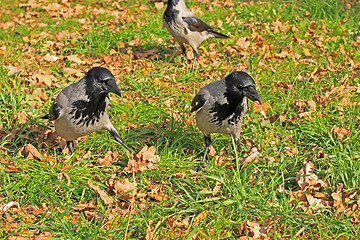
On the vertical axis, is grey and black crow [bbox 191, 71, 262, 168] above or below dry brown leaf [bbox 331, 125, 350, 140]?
above

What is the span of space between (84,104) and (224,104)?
1571 mm

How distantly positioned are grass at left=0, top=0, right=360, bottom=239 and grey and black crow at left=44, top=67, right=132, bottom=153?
1.35 ft

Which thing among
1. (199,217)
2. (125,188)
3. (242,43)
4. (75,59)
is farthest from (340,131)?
(75,59)

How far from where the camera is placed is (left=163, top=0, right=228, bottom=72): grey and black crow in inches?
274

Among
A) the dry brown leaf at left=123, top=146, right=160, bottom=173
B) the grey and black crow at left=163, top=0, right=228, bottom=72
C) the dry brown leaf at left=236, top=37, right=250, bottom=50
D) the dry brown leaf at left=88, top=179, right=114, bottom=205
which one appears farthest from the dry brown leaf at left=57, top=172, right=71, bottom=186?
the dry brown leaf at left=236, top=37, right=250, bottom=50

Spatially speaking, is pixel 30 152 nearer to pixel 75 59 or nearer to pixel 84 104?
pixel 84 104

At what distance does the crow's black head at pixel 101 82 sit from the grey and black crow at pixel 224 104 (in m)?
1.05

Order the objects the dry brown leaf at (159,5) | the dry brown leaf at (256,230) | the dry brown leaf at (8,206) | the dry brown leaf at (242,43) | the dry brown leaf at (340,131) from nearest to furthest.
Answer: the dry brown leaf at (256,230) < the dry brown leaf at (8,206) < the dry brown leaf at (340,131) < the dry brown leaf at (242,43) < the dry brown leaf at (159,5)

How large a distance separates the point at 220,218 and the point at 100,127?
1.82 m

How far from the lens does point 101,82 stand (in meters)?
4.08

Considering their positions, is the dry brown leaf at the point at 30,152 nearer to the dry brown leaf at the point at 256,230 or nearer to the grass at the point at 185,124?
the grass at the point at 185,124

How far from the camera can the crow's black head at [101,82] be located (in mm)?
4031

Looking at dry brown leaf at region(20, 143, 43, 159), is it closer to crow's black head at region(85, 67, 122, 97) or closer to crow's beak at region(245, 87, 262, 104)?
crow's black head at region(85, 67, 122, 97)

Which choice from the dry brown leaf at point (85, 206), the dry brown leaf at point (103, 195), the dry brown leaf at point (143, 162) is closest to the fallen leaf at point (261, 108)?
the dry brown leaf at point (143, 162)
